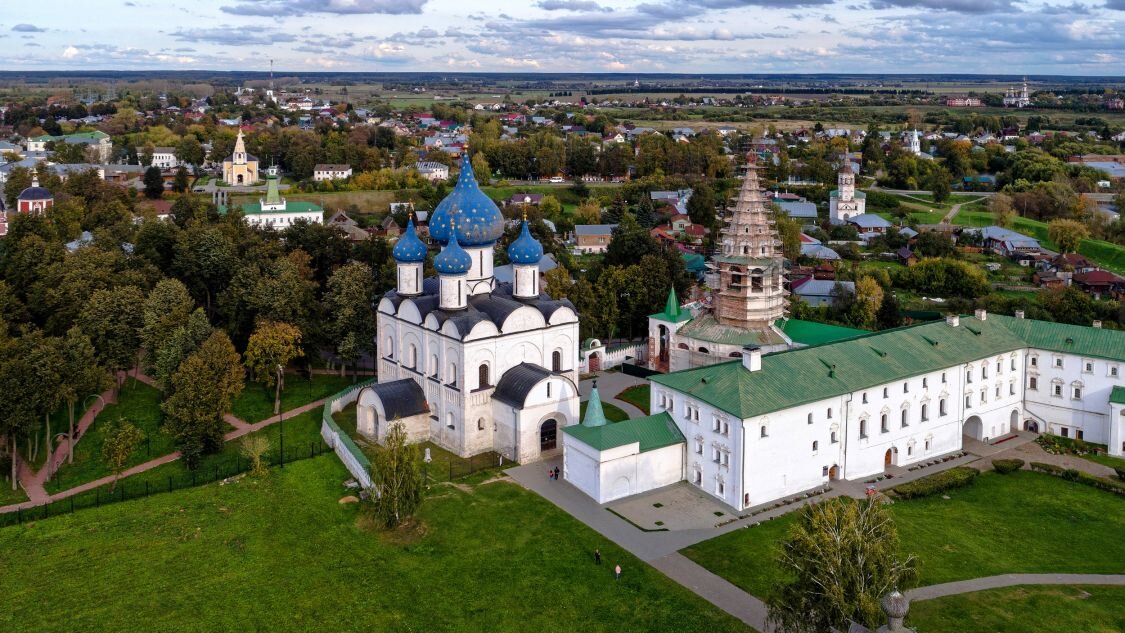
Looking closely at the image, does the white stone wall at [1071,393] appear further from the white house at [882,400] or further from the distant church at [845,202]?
the distant church at [845,202]

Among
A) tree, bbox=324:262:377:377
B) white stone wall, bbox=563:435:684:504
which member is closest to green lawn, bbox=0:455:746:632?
white stone wall, bbox=563:435:684:504

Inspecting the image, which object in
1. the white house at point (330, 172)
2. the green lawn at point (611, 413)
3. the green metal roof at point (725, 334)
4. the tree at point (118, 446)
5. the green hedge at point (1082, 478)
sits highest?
the white house at point (330, 172)

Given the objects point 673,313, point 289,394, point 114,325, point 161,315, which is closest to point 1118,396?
point 673,313

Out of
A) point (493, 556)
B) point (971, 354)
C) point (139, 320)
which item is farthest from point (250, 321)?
point (971, 354)

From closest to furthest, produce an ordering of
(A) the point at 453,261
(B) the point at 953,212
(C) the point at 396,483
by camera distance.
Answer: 1. (C) the point at 396,483
2. (A) the point at 453,261
3. (B) the point at 953,212

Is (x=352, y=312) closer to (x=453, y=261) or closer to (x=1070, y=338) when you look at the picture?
(x=453, y=261)

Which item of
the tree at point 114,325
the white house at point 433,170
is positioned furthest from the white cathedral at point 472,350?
the white house at point 433,170
